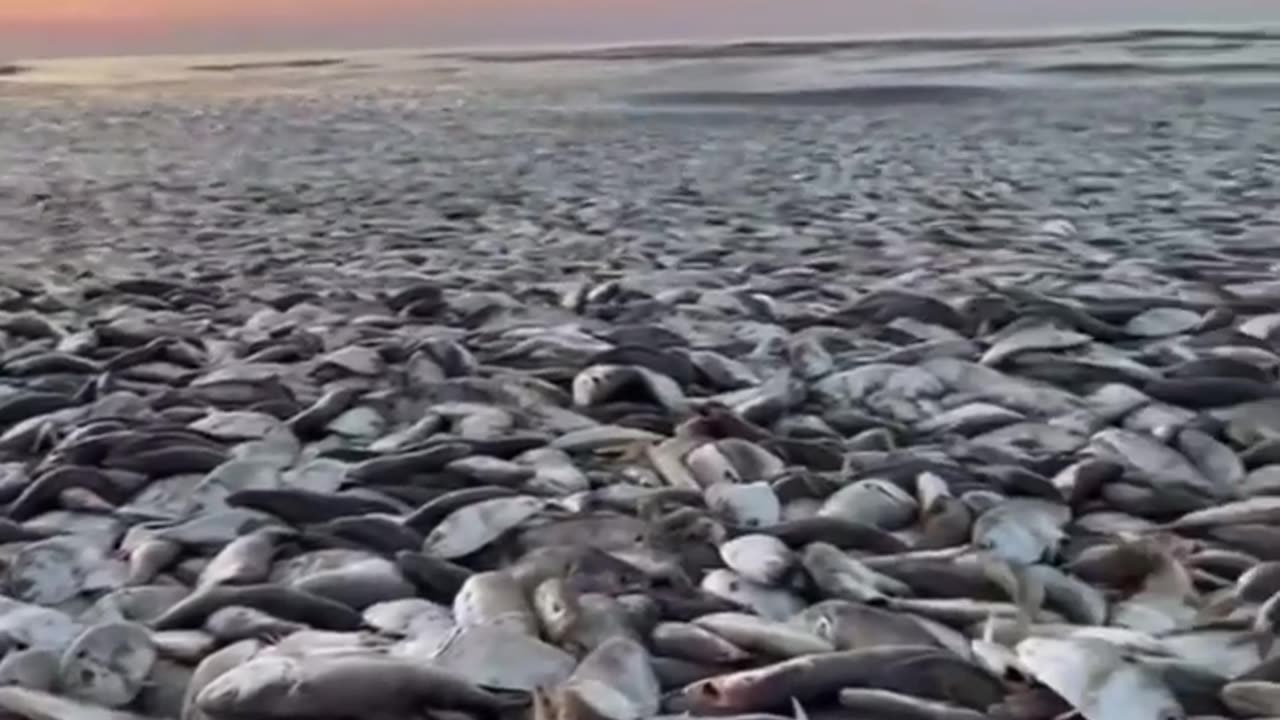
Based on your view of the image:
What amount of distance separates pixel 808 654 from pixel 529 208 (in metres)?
5.72

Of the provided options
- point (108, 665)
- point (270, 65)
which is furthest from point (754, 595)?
point (270, 65)

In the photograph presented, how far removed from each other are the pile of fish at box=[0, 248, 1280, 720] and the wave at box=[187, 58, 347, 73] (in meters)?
14.7

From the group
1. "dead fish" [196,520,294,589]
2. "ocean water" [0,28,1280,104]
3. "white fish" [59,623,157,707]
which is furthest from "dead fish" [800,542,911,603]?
"ocean water" [0,28,1280,104]

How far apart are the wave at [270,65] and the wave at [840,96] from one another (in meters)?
6.26

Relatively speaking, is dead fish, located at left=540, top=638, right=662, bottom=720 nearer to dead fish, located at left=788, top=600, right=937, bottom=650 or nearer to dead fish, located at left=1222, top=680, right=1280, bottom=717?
dead fish, located at left=788, top=600, right=937, bottom=650

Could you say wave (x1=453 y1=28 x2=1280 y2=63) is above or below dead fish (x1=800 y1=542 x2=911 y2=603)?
below

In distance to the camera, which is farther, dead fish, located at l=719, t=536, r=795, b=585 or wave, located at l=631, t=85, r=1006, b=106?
wave, located at l=631, t=85, r=1006, b=106

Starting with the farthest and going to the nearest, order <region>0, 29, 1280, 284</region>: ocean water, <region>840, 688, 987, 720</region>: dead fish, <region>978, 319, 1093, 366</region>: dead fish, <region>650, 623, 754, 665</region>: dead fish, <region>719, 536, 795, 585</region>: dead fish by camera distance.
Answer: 1. <region>0, 29, 1280, 284</region>: ocean water
2. <region>978, 319, 1093, 366</region>: dead fish
3. <region>719, 536, 795, 585</region>: dead fish
4. <region>650, 623, 754, 665</region>: dead fish
5. <region>840, 688, 987, 720</region>: dead fish

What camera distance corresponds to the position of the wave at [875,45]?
17000 millimetres

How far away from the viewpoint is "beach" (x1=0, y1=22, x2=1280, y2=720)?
87.0 inches

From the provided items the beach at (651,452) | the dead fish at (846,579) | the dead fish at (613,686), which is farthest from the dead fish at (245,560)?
the dead fish at (846,579)

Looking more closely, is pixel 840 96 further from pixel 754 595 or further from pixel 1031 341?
pixel 754 595

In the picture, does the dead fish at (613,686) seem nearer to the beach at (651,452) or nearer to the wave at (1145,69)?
the beach at (651,452)

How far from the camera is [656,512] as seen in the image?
2.92 m
